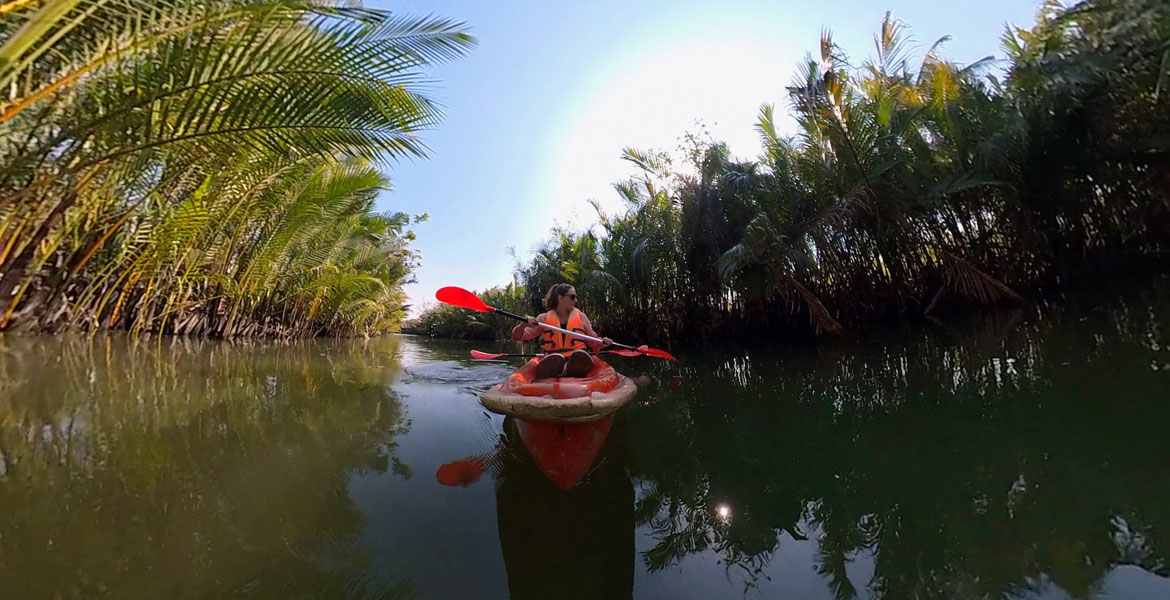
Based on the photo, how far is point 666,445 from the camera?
3.46m

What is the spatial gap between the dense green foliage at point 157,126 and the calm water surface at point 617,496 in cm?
231

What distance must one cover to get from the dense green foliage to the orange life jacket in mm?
2286

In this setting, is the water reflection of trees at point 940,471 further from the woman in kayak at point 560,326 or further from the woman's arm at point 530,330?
the woman's arm at point 530,330

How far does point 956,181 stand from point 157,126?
34.7 feet

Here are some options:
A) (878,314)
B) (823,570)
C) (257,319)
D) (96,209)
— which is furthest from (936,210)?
(257,319)

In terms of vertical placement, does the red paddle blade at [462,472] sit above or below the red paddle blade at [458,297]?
below

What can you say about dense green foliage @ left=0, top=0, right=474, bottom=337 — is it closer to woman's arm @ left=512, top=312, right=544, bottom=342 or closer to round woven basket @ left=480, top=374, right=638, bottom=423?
woman's arm @ left=512, top=312, right=544, bottom=342

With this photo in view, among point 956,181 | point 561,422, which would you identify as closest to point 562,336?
point 561,422

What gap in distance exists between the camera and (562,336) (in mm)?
4508

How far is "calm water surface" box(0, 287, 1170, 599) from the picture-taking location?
5.46 ft

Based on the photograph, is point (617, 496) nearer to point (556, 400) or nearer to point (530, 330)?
point (556, 400)

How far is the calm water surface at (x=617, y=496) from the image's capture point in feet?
5.46

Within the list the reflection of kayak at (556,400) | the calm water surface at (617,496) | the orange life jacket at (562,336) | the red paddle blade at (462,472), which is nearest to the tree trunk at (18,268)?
the calm water surface at (617,496)

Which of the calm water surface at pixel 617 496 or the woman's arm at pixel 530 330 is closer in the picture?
the calm water surface at pixel 617 496
